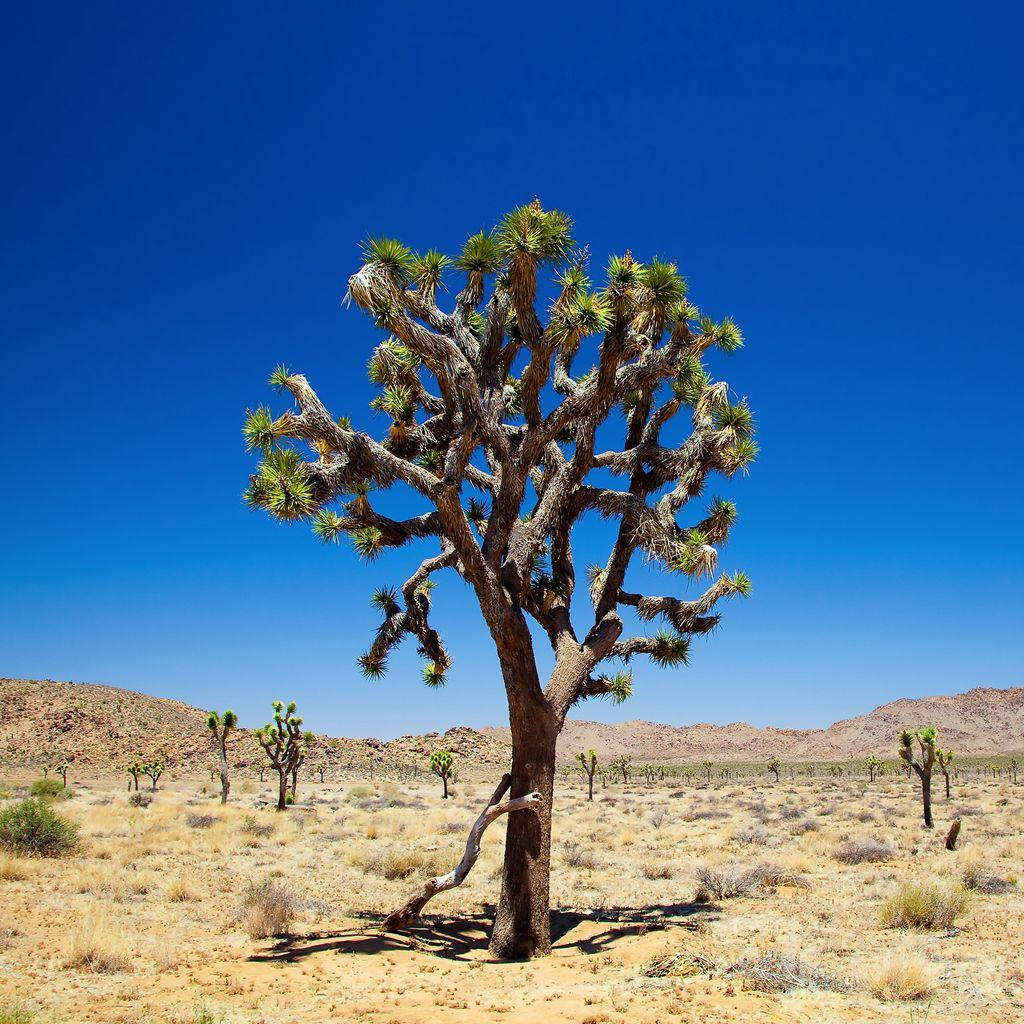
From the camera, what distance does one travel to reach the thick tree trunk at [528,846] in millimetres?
8930

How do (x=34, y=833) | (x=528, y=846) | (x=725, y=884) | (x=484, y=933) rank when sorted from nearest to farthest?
→ (x=528, y=846) → (x=484, y=933) → (x=725, y=884) → (x=34, y=833)

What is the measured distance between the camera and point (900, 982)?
7238 millimetres

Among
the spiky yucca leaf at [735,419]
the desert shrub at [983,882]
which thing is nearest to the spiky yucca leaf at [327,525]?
the spiky yucca leaf at [735,419]

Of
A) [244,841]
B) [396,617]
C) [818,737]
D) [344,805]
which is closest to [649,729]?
[818,737]

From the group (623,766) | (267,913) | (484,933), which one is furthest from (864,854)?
(623,766)

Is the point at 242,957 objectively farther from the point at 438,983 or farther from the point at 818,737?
the point at 818,737

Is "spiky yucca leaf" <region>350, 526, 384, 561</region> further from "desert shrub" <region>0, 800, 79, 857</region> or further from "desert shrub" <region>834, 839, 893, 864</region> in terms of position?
"desert shrub" <region>834, 839, 893, 864</region>

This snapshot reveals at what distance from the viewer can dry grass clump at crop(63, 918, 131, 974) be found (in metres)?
8.32

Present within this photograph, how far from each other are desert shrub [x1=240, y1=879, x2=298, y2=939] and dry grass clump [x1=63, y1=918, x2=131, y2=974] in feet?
5.05

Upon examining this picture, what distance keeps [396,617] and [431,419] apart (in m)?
2.77

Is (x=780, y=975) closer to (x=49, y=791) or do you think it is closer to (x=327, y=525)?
(x=327, y=525)

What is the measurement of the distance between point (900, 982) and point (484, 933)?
17.5 feet

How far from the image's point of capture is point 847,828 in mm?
23156

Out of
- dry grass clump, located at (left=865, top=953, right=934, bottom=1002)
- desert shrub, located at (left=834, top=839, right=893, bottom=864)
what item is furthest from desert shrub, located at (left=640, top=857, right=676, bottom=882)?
dry grass clump, located at (left=865, top=953, right=934, bottom=1002)
